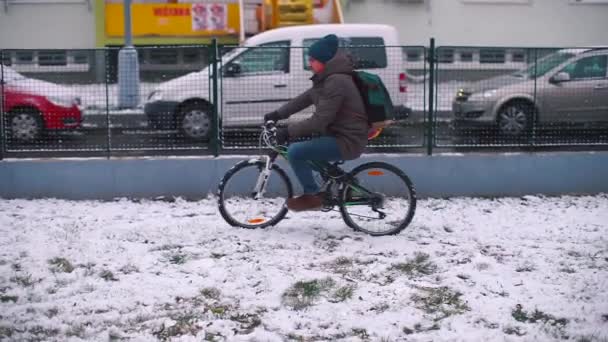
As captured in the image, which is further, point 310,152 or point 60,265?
point 310,152

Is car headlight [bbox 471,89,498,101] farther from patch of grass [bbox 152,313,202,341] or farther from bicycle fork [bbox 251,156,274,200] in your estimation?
patch of grass [bbox 152,313,202,341]

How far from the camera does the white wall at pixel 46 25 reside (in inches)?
913

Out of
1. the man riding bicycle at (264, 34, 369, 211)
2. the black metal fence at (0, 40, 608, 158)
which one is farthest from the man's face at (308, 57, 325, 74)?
the black metal fence at (0, 40, 608, 158)

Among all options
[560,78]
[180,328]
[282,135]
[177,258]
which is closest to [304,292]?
[180,328]

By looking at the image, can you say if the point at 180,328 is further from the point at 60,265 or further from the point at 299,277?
the point at 60,265

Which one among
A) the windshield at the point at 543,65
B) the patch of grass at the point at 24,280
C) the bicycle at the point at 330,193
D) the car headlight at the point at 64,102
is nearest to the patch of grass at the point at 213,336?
the patch of grass at the point at 24,280

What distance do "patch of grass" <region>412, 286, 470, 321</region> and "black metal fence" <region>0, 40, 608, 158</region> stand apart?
3.76 meters

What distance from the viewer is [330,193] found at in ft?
24.6

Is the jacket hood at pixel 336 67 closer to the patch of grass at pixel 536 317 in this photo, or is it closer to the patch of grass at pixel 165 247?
the patch of grass at pixel 165 247

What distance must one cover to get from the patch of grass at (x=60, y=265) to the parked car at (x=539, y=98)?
4829 millimetres

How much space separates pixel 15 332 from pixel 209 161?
4.45m

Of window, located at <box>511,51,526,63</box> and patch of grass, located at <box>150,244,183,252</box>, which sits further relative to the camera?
window, located at <box>511,51,526,63</box>

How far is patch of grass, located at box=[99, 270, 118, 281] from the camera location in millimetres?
6152

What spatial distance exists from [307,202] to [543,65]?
380cm
